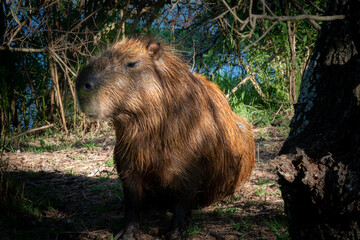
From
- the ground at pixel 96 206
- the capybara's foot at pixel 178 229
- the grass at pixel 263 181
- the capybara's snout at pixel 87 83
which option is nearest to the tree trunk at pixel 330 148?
the ground at pixel 96 206

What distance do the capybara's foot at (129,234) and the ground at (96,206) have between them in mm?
65

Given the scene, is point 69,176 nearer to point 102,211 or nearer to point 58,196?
point 58,196

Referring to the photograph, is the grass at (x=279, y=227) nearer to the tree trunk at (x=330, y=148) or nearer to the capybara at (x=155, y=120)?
the tree trunk at (x=330, y=148)

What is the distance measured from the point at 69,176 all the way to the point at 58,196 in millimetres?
514

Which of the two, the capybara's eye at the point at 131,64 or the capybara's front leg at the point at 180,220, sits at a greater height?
the capybara's eye at the point at 131,64

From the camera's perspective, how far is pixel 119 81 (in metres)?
2.43

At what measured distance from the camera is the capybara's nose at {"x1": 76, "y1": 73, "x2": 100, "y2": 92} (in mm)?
2383

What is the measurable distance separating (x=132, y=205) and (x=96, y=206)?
595 mm

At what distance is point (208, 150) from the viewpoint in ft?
9.00

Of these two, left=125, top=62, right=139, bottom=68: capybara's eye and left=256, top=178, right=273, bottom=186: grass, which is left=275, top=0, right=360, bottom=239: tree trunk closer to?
left=125, top=62, right=139, bottom=68: capybara's eye

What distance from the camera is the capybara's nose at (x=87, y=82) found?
2.38 meters

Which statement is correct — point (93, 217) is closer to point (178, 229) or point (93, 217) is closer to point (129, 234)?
point (129, 234)

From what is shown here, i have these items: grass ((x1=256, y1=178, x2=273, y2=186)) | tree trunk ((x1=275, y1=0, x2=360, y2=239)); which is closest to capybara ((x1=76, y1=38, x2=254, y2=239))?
grass ((x1=256, y1=178, x2=273, y2=186))

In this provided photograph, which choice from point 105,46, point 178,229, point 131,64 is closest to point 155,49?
point 131,64
